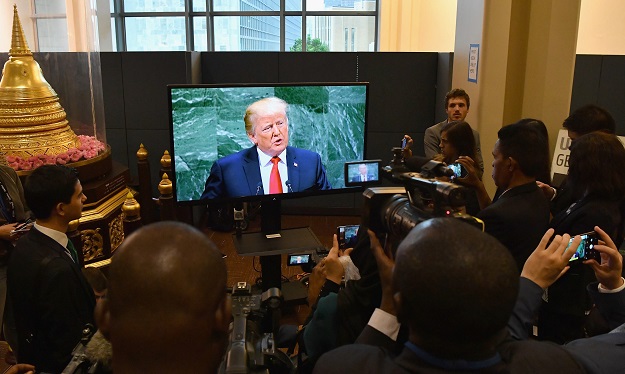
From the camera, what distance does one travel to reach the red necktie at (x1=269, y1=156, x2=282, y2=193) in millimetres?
3012

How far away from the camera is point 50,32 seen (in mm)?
4910

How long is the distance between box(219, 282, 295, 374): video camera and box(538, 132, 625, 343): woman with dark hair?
45.7 inches

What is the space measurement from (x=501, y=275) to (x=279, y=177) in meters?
2.18

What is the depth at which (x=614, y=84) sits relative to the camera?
423 centimetres

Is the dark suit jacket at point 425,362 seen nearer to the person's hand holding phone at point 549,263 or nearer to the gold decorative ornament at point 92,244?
the person's hand holding phone at point 549,263

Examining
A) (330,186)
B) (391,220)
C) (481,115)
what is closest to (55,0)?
(330,186)

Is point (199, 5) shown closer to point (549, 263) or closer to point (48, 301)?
point (48, 301)

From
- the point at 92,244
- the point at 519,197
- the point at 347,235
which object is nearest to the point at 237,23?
the point at 92,244

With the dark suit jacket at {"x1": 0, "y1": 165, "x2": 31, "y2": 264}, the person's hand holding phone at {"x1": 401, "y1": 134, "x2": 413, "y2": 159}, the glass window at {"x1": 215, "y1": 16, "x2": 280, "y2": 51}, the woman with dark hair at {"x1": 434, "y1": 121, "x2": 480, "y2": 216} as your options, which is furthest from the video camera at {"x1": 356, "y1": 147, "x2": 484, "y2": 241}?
the glass window at {"x1": 215, "y1": 16, "x2": 280, "y2": 51}

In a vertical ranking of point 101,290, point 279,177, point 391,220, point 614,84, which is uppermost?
point 614,84

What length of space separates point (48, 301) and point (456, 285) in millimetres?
1405

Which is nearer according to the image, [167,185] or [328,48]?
[167,185]

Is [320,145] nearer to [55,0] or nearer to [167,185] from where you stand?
[167,185]

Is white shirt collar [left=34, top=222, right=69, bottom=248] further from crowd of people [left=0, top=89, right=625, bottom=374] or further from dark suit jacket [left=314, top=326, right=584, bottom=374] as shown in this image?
dark suit jacket [left=314, top=326, right=584, bottom=374]
